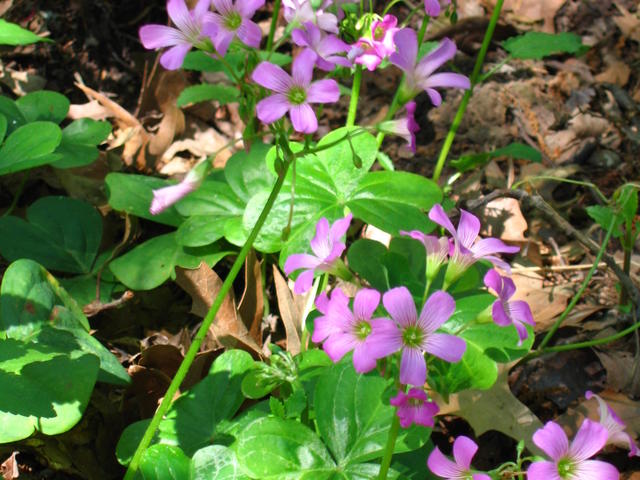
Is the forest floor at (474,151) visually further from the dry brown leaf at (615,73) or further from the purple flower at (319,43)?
the purple flower at (319,43)

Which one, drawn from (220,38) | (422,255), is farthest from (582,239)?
(220,38)

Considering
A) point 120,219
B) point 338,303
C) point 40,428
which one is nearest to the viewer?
point 338,303

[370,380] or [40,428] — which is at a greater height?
[370,380]

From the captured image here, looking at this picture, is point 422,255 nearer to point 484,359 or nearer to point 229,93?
point 484,359

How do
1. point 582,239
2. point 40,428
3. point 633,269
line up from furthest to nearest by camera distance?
1. point 633,269
2. point 582,239
3. point 40,428

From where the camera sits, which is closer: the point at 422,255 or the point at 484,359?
the point at 484,359

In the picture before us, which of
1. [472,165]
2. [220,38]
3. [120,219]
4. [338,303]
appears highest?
[220,38]

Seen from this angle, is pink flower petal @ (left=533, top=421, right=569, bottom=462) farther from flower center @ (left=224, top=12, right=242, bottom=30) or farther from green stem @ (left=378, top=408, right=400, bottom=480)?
flower center @ (left=224, top=12, right=242, bottom=30)
